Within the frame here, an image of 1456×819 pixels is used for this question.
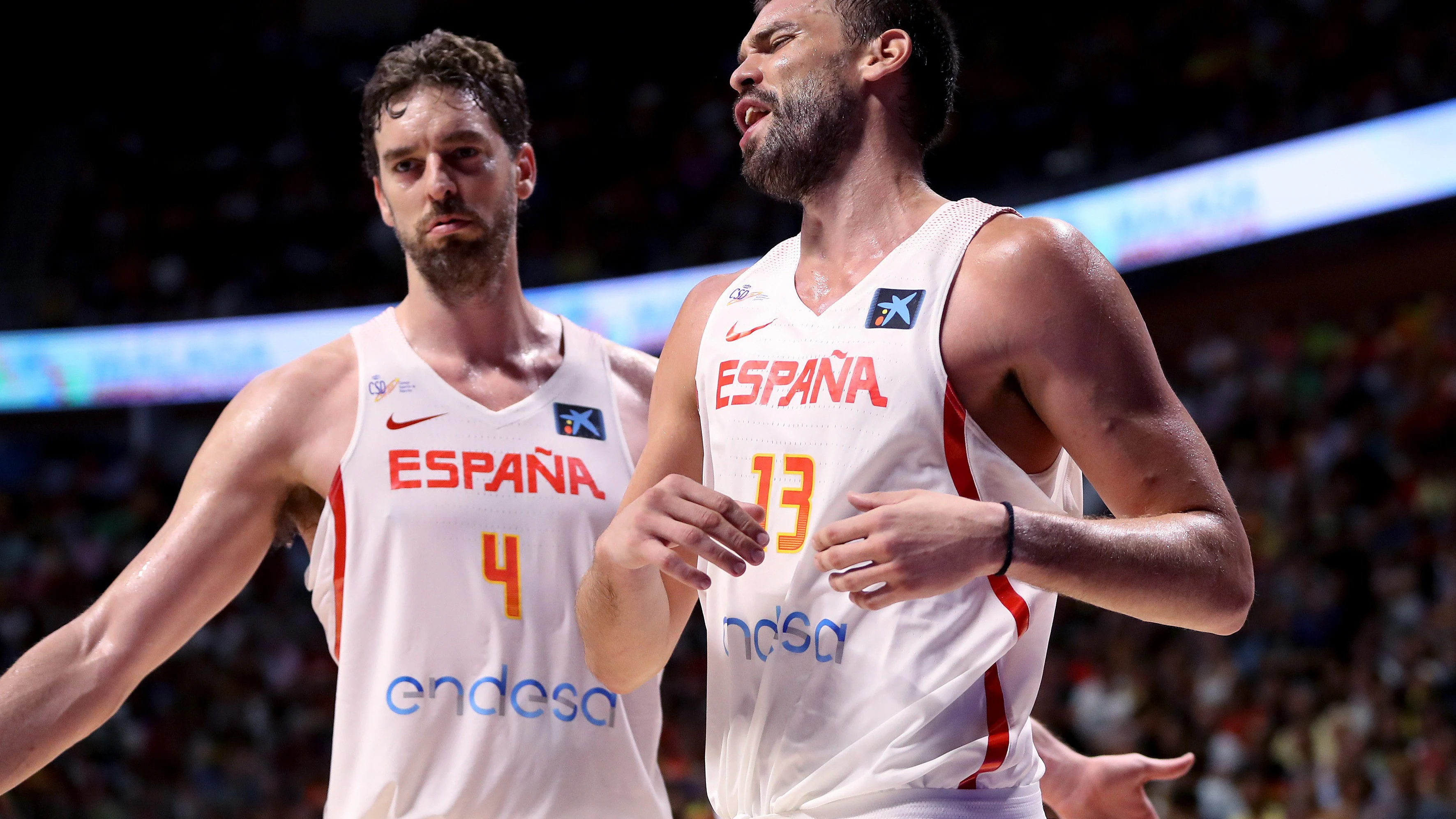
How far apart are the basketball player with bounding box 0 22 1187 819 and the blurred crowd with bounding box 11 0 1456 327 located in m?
9.13

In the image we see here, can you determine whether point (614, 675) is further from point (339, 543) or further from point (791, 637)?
point (339, 543)

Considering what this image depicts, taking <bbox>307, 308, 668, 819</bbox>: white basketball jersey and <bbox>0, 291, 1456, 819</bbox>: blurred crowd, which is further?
<bbox>0, 291, 1456, 819</bbox>: blurred crowd

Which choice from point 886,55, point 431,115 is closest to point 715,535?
point 886,55

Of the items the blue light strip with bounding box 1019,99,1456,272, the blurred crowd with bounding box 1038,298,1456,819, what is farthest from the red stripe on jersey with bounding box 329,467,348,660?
the blue light strip with bounding box 1019,99,1456,272

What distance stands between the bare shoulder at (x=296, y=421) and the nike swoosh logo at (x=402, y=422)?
10 cm

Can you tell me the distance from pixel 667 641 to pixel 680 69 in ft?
52.1

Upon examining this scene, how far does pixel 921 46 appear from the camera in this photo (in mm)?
2678

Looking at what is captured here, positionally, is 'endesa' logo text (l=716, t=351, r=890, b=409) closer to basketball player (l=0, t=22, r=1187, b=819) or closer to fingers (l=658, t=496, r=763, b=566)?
fingers (l=658, t=496, r=763, b=566)

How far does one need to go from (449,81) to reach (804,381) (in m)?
1.72

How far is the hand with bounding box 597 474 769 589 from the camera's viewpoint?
1.99 metres

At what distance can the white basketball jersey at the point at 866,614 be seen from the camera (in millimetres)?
2174

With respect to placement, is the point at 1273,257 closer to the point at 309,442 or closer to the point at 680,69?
the point at 680,69

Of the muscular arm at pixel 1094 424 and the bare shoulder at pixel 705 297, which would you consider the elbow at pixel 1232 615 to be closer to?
the muscular arm at pixel 1094 424

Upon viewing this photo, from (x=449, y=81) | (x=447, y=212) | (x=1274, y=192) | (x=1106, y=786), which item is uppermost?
(x=1274, y=192)
